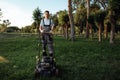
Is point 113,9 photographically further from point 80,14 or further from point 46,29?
point 80,14

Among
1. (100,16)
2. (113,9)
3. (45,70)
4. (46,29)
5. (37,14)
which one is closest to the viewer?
(45,70)

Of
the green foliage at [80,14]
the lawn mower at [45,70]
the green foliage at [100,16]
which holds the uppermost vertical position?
the green foliage at [80,14]

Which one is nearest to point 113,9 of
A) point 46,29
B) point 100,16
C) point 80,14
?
point 100,16

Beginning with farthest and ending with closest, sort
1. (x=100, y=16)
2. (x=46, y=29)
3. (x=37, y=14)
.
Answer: (x=37, y=14) → (x=100, y=16) → (x=46, y=29)

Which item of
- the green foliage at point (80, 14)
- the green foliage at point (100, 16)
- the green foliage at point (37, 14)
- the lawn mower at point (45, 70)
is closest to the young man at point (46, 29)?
the lawn mower at point (45, 70)

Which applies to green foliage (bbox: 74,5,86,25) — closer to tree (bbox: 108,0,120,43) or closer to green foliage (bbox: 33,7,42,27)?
green foliage (bbox: 33,7,42,27)

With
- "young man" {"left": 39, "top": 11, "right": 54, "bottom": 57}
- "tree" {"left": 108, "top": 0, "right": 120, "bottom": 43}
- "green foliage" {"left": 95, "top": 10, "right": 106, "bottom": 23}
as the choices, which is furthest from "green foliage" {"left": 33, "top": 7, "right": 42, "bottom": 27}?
"young man" {"left": 39, "top": 11, "right": 54, "bottom": 57}

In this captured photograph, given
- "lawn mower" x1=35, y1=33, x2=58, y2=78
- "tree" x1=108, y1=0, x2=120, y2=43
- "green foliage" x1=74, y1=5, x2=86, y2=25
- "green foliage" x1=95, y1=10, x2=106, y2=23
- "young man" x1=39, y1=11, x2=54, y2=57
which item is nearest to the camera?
"lawn mower" x1=35, y1=33, x2=58, y2=78

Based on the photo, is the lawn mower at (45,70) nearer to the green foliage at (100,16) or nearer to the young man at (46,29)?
the young man at (46,29)

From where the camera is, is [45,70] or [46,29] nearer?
[45,70]

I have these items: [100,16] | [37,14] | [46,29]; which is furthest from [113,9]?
[37,14]

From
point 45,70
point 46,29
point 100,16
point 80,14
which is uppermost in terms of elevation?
point 80,14

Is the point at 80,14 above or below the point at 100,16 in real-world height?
above

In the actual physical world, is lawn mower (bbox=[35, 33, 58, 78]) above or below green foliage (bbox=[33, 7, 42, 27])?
below
